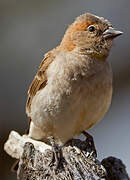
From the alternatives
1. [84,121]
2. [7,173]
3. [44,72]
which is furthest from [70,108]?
[7,173]

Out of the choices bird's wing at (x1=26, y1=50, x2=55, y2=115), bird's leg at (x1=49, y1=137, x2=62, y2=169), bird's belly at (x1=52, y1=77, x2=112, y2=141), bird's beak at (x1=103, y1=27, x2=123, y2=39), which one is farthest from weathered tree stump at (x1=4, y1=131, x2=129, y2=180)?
bird's beak at (x1=103, y1=27, x2=123, y2=39)

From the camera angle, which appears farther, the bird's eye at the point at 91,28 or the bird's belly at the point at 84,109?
the bird's eye at the point at 91,28

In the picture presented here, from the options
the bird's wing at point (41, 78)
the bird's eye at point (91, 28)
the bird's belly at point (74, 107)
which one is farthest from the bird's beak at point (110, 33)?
the bird's wing at point (41, 78)

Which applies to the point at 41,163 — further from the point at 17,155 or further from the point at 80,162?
the point at 17,155

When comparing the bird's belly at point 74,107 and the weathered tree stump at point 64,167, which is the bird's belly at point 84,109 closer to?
the bird's belly at point 74,107

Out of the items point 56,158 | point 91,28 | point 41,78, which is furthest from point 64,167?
point 91,28

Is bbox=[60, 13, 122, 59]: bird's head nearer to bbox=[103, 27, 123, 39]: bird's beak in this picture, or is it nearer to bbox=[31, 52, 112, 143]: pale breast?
bbox=[103, 27, 123, 39]: bird's beak

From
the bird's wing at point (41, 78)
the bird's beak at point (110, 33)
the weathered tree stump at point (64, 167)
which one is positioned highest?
the bird's beak at point (110, 33)

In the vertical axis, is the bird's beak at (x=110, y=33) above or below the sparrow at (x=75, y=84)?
above

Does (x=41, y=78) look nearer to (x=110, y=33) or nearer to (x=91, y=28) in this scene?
(x=91, y=28)
